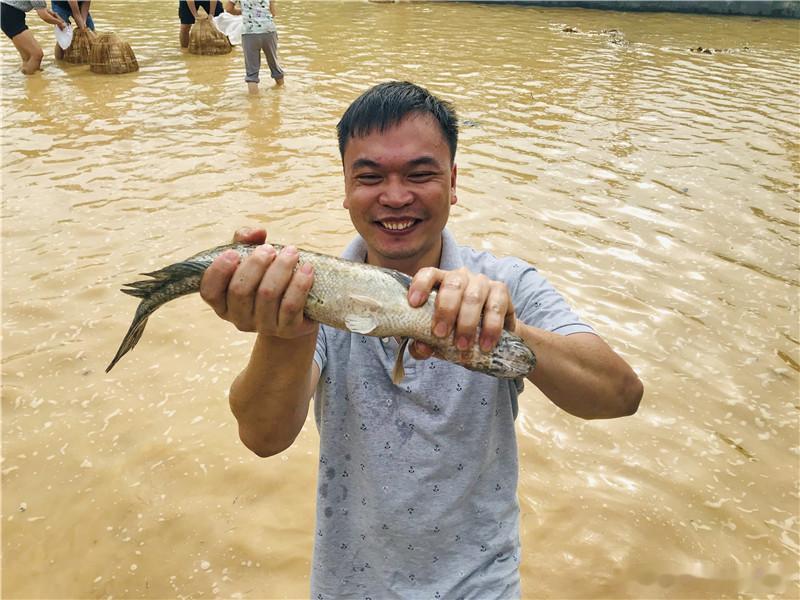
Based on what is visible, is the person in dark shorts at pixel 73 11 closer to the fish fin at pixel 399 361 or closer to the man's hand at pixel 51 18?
the man's hand at pixel 51 18

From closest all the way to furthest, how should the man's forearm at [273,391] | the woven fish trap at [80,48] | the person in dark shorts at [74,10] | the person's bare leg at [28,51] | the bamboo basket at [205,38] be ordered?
1. the man's forearm at [273,391]
2. the person's bare leg at [28,51]
3. the woven fish trap at [80,48]
4. the person in dark shorts at [74,10]
5. the bamboo basket at [205,38]

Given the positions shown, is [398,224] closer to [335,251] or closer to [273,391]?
[273,391]

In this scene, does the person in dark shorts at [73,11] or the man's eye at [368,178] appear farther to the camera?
the person in dark shorts at [73,11]

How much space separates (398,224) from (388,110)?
0.39 m

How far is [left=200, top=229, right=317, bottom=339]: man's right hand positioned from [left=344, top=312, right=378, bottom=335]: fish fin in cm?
14

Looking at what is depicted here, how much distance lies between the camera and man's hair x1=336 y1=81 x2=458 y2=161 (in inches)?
82.2

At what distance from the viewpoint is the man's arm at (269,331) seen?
5.32ft

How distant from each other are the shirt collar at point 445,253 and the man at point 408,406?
30 millimetres

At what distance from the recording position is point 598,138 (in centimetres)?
920

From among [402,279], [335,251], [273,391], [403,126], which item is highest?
[403,126]

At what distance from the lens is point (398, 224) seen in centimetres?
211

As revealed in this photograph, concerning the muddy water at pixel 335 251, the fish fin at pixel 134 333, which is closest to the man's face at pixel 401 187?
the fish fin at pixel 134 333

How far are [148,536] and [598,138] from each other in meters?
8.27

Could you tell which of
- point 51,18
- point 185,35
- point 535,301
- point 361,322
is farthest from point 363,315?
point 185,35
